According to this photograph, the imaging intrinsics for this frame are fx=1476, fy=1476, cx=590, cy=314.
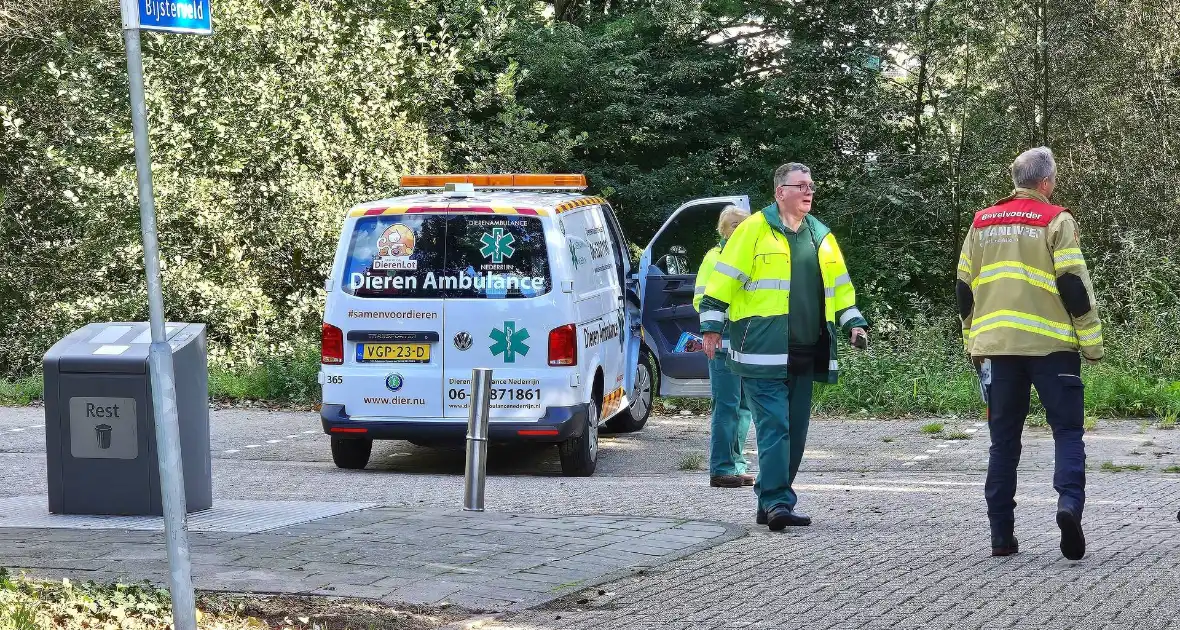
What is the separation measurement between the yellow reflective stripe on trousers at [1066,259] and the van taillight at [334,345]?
207 inches

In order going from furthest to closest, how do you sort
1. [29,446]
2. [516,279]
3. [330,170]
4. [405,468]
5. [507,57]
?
[507,57]
[330,170]
[29,446]
[405,468]
[516,279]

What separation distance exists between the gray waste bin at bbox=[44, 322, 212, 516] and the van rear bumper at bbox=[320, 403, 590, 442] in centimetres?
235

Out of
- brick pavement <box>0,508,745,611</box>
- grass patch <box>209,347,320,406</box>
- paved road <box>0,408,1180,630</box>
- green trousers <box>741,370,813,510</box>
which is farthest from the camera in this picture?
grass patch <box>209,347,320,406</box>

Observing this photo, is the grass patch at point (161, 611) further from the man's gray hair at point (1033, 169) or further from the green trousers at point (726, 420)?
the green trousers at point (726, 420)

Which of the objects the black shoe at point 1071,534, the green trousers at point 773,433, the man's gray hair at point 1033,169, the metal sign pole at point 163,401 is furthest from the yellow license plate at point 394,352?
the metal sign pole at point 163,401

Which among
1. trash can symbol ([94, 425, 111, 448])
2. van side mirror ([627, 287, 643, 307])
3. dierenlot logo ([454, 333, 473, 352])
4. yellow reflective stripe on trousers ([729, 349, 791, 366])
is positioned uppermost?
yellow reflective stripe on trousers ([729, 349, 791, 366])

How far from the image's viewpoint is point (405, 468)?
1092 centimetres

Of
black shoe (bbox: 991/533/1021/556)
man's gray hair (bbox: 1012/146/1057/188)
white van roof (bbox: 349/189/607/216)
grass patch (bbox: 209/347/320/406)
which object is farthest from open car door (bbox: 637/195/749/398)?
black shoe (bbox: 991/533/1021/556)

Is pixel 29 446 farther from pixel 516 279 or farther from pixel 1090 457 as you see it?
pixel 1090 457

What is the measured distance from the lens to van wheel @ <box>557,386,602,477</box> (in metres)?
10.3

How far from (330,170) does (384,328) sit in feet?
32.6

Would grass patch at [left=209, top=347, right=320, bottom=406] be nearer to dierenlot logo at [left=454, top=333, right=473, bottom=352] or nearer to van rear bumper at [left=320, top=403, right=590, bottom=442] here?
van rear bumper at [left=320, top=403, right=590, bottom=442]

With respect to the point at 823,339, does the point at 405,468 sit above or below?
below

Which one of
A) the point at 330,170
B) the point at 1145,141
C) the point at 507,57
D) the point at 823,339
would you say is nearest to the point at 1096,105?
the point at 1145,141
